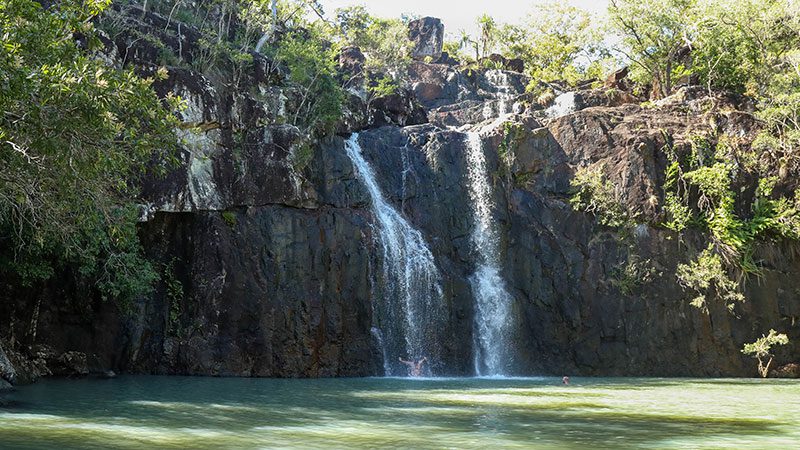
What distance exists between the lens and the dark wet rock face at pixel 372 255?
23016mm

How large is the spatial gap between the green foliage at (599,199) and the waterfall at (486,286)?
3.22 metres

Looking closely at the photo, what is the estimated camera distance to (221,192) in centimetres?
2422

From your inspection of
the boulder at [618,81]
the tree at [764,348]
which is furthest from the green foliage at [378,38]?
the tree at [764,348]

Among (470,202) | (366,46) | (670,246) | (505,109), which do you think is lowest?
(670,246)

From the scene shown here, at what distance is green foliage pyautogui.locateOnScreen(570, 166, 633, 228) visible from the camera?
88.5 feet

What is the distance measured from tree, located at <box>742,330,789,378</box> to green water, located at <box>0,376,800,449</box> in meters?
6.51

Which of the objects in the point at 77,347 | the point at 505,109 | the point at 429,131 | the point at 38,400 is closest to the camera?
the point at 38,400

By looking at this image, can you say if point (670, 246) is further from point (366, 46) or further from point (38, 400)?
point (366, 46)

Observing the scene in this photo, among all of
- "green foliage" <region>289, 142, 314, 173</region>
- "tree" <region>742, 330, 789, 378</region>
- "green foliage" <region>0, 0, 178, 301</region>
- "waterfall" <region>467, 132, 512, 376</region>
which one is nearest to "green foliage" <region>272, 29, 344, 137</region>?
"green foliage" <region>289, 142, 314, 173</region>

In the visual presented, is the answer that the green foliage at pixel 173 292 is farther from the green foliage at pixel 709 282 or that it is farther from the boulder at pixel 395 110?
the green foliage at pixel 709 282

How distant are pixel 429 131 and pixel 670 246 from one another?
1003 cm

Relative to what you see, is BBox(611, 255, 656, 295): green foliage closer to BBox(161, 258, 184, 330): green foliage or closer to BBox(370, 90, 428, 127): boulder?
BBox(370, 90, 428, 127): boulder

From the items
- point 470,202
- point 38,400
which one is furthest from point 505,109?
point 38,400

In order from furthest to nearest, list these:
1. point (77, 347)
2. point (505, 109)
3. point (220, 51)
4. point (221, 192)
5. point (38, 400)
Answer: point (505, 109) → point (220, 51) → point (221, 192) → point (77, 347) → point (38, 400)
